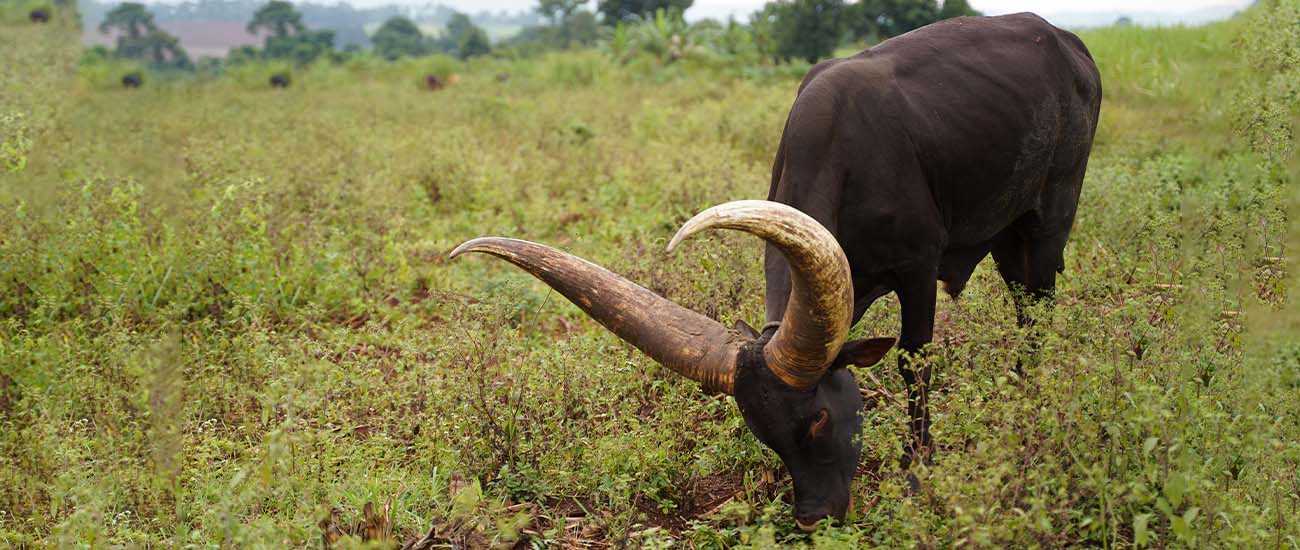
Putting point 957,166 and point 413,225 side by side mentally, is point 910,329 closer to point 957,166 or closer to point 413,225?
point 957,166

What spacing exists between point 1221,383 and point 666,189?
4.86 m

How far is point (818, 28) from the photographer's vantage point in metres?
16.1

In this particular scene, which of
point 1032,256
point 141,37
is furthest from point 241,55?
point 1032,256

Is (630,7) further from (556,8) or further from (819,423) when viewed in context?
(819,423)

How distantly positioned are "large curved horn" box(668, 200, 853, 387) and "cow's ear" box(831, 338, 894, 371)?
0.14 metres

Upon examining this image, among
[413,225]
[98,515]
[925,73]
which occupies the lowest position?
[413,225]

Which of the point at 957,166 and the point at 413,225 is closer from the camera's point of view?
the point at 957,166

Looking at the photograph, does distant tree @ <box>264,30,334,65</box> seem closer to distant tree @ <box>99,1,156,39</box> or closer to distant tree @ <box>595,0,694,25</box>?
distant tree @ <box>99,1,156,39</box>

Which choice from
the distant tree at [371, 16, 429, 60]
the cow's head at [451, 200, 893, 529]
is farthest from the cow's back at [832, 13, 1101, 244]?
the distant tree at [371, 16, 429, 60]

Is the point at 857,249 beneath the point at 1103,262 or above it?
above

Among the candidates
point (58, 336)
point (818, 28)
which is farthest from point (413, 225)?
point (818, 28)

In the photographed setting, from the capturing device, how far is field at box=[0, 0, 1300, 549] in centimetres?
341

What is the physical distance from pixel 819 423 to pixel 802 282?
634 millimetres

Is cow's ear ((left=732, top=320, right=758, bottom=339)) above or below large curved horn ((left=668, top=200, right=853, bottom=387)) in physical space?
below
